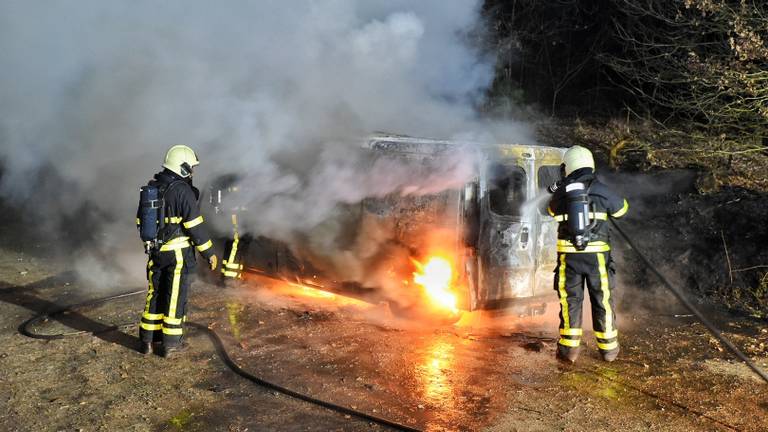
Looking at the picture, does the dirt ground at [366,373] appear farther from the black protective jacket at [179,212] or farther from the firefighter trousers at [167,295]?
the black protective jacket at [179,212]

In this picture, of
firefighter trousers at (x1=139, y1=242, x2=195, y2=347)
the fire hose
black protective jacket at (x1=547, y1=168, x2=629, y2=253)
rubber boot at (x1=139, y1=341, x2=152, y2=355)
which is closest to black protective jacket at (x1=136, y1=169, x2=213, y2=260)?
firefighter trousers at (x1=139, y1=242, x2=195, y2=347)

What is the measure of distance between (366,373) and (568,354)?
176 cm

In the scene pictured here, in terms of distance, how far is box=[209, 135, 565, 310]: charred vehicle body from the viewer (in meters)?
5.43

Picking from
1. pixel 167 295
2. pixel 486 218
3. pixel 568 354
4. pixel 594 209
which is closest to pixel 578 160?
pixel 594 209

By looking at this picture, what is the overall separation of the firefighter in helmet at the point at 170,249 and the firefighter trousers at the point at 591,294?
3237 millimetres

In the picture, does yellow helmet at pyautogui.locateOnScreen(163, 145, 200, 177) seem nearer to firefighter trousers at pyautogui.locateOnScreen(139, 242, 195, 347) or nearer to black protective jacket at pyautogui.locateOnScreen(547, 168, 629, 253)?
firefighter trousers at pyautogui.locateOnScreen(139, 242, 195, 347)

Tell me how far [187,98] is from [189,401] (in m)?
4.45

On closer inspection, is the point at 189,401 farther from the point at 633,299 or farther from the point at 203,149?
the point at 633,299

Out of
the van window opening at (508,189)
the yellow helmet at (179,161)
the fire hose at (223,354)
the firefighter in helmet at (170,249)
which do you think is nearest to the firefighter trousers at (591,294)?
the van window opening at (508,189)

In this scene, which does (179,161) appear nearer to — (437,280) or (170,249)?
(170,249)

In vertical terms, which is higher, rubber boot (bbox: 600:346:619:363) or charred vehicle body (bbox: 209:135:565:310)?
charred vehicle body (bbox: 209:135:565:310)

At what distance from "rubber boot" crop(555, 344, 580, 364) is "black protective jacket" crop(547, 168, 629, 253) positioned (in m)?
0.84

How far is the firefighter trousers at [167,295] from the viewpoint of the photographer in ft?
16.9

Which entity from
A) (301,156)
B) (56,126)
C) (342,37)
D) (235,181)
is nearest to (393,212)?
(301,156)
